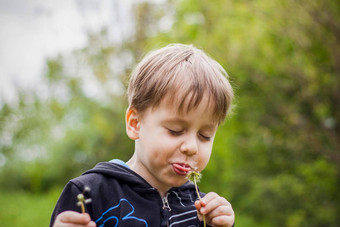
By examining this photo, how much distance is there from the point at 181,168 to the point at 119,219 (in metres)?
0.35

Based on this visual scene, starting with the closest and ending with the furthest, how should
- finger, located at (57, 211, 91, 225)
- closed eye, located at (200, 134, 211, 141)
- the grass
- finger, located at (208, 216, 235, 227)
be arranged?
finger, located at (57, 211, 91, 225), finger, located at (208, 216, 235, 227), closed eye, located at (200, 134, 211, 141), the grass

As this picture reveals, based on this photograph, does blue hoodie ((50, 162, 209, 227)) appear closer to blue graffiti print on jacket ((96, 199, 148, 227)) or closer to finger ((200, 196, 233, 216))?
blue graffiti print on jacket ((96, 199, 148, 227))

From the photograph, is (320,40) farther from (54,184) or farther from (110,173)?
(54,184)

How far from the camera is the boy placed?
172cm

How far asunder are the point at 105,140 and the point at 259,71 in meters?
5.75

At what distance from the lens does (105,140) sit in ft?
36.9

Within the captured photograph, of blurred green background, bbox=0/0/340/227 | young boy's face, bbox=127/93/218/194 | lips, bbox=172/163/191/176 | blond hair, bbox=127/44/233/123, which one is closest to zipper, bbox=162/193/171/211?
young boy's face, bbox=127/93/218/194

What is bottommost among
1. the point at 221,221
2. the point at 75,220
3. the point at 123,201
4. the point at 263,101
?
the point at 263,101

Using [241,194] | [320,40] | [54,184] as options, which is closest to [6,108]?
[54,184]

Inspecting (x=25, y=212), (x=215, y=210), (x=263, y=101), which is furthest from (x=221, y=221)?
(x=25, y=212)

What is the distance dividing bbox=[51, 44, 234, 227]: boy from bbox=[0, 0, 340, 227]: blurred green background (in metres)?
4.25

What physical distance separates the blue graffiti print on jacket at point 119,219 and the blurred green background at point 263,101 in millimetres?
4454

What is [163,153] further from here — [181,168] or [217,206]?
[217,206]

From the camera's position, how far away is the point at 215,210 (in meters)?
1.74
